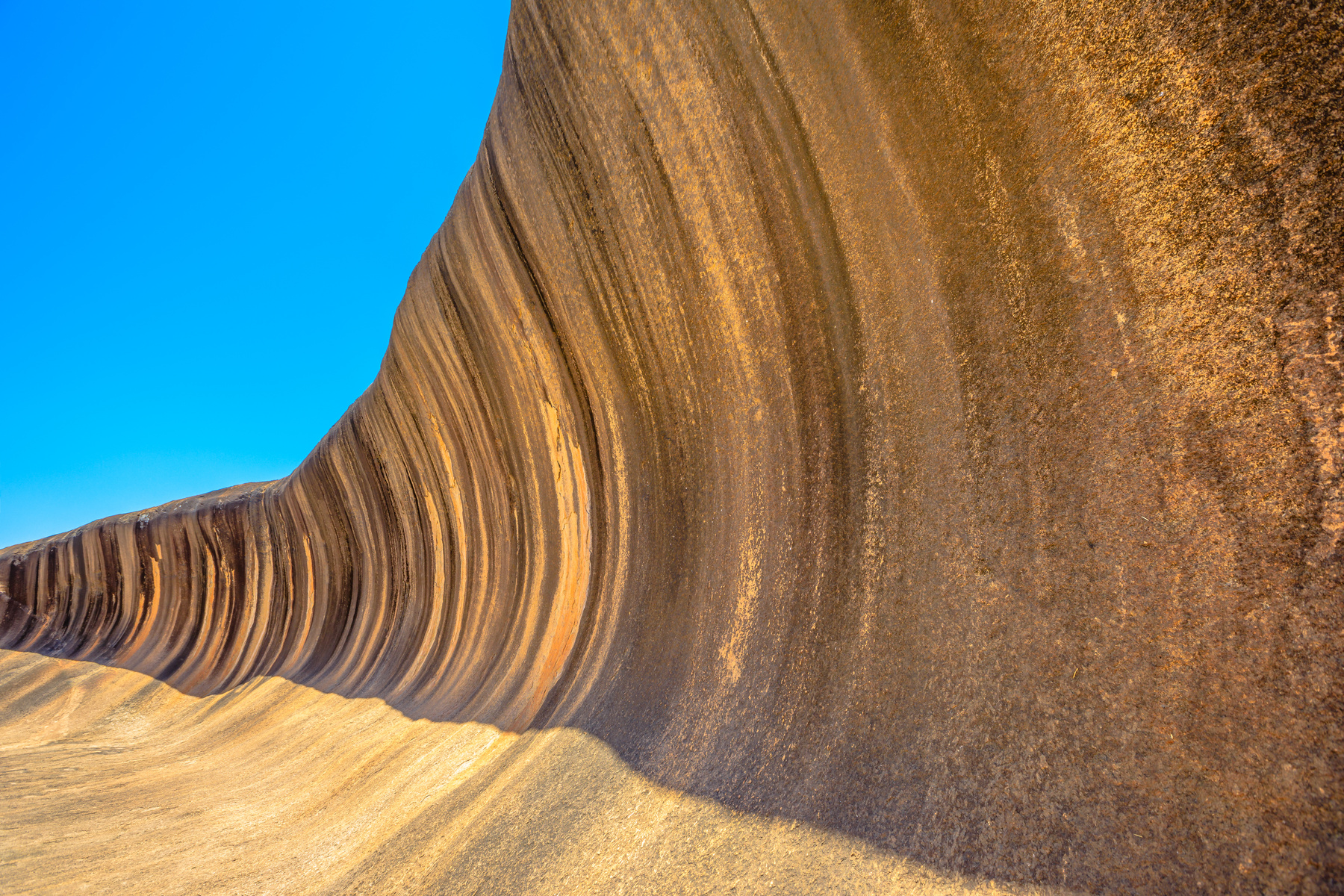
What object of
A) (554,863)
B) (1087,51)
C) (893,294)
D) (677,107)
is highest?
(677,107)

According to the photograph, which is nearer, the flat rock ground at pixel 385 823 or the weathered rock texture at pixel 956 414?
the weathered rock texture at pixel 956 414

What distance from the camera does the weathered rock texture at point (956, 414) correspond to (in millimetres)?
961

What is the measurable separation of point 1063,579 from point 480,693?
312cm

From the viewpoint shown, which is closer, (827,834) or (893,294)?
(827,834)

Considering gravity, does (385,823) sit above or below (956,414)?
below

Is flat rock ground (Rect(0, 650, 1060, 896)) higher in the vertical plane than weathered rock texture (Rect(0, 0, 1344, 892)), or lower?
lower

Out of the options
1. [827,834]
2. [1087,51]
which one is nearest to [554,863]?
[827,834]

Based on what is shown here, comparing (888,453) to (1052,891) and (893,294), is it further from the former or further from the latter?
(1052,891)

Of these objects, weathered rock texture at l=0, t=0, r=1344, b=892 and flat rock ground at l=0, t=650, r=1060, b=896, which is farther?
flat rock ground at l=0, t=650, r=1060, b=896

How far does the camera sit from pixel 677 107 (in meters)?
2.22

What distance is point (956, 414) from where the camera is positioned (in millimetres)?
1483

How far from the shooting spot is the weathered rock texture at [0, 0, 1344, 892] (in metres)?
0.96

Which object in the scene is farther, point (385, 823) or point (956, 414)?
point (385, 823)

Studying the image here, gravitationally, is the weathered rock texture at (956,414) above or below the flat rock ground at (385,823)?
above
